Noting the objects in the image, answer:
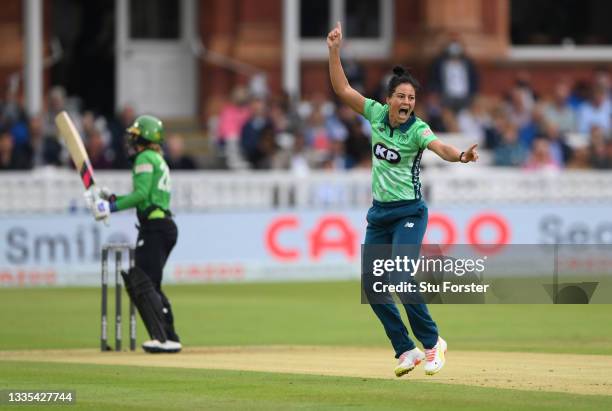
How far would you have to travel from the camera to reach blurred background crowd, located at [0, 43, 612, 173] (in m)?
25.1

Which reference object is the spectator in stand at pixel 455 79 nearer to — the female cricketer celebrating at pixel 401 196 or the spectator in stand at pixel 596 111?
the spectator in stand at pixel 596 111

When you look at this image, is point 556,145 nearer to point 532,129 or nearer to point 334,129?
point 532,129

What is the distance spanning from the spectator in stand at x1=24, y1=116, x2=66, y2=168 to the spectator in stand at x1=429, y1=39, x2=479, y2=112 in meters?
7.04

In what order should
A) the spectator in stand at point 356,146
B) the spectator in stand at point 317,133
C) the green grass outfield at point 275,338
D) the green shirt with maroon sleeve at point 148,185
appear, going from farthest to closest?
the spectator in stand at point 317,133, the spectator in stand at point 356,146, the green shirt with maroon sleeve at point 148,185, the green grass outfield at point 275,338

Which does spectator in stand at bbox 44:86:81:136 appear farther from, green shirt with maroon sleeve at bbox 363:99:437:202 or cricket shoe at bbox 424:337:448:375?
cricket shoe at bbox 424:337:448:375

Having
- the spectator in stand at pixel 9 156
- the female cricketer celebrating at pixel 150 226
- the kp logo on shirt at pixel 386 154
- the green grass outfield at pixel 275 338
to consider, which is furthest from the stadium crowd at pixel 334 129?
the kp logo on shirt at pixel 386 154

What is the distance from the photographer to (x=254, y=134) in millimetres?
25812

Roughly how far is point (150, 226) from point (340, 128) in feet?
40.9

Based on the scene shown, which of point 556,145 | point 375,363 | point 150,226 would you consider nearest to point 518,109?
point 556,145

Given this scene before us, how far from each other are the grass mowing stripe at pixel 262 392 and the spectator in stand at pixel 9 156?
11715mm

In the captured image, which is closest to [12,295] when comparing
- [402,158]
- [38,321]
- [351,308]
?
[38,321]

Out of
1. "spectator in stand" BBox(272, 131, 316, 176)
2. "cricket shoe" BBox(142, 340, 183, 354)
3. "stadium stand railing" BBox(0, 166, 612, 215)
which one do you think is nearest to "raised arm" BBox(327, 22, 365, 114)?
"cricket shoe" BBox(142, 340, 183, 354)

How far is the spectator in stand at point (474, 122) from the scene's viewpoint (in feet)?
90.9

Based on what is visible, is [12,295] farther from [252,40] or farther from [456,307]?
[252,40]
